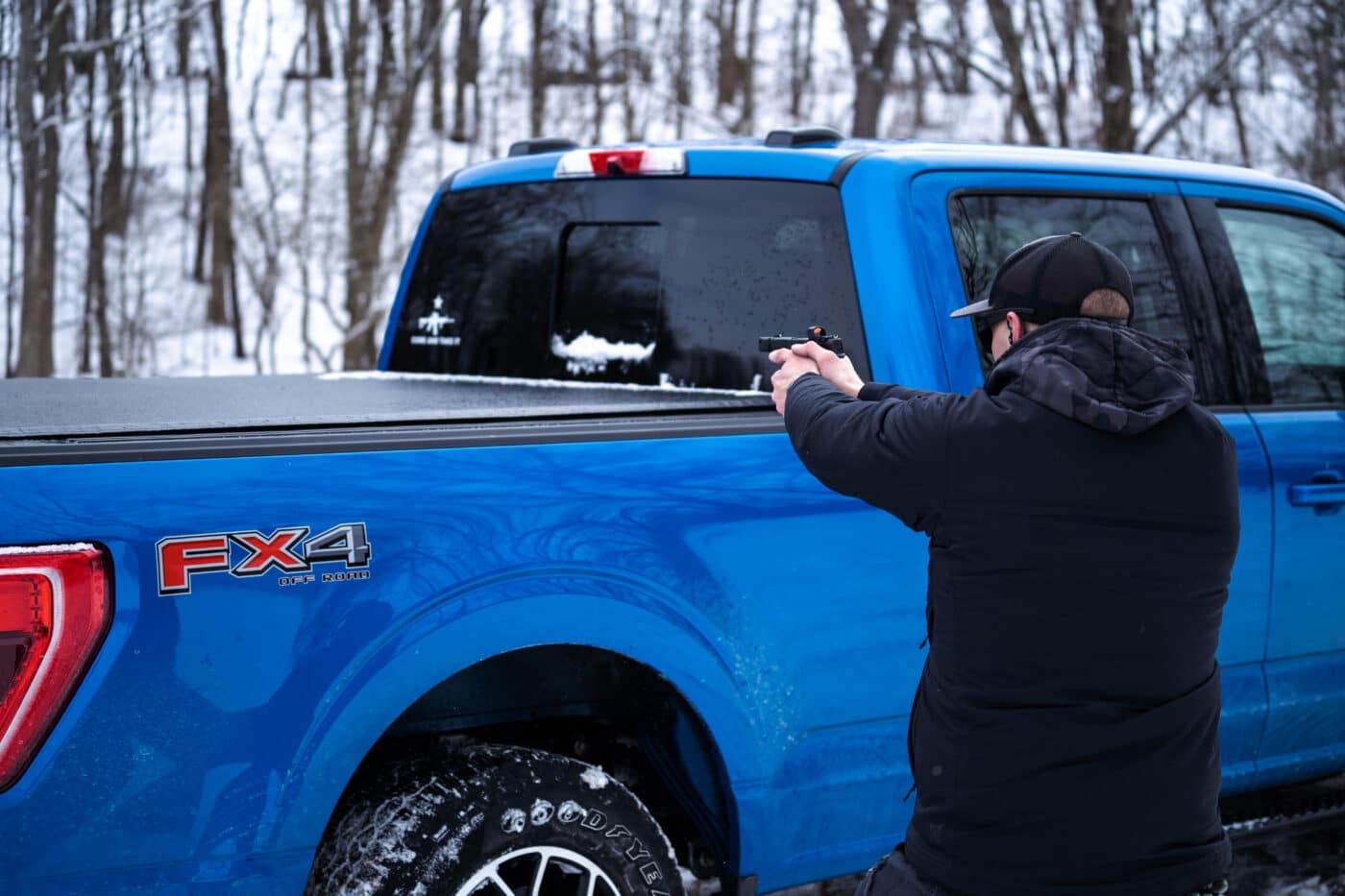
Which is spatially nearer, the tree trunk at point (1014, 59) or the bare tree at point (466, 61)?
the tree trunk at point (1014, 59)

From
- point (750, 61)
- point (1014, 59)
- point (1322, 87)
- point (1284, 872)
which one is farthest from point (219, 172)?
point (1284, 872)

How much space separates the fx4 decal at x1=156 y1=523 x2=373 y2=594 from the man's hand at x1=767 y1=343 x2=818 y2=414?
2.62 ft

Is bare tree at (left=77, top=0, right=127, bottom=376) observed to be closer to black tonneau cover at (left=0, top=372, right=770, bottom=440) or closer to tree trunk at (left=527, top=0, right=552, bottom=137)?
tree trunk at (left=527, top=0, right=552, bottom=137)

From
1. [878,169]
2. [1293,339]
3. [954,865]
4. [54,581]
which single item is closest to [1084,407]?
[954,865]

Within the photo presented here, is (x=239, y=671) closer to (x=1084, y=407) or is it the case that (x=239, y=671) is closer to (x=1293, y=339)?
(x=1084, y=407)

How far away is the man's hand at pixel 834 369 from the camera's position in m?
2.35

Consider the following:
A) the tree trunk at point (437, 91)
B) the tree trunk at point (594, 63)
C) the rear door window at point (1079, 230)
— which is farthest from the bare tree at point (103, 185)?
the rear door window at point (1079, 230)

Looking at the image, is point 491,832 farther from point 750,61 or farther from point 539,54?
point 750,61

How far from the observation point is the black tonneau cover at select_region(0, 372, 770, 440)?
2414mm

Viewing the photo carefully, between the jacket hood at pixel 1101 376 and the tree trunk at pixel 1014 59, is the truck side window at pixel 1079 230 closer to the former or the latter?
the jacket hood at pixel 1101 376

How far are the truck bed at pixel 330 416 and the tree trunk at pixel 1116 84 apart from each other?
41.2 feet

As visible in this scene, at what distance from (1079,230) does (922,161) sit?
568mm

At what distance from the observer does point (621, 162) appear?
3.55 m

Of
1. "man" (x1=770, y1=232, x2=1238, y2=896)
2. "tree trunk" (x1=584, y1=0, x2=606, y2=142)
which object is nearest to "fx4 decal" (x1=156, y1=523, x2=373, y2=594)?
"man" (x1=770, y1=232, x2=1238, y2=896)
